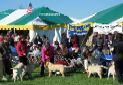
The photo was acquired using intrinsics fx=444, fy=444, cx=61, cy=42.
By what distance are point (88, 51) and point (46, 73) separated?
6.99ft

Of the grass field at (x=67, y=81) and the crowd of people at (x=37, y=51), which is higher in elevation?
the crowd of people at (x=37, y=51)

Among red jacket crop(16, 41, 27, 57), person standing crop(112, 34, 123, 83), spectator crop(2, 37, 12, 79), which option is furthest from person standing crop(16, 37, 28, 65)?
person standing crop(112, 34, 123, 83)

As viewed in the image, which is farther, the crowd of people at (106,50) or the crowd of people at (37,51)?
the crowd of people at (37,51)

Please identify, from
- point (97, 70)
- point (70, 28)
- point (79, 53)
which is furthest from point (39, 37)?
point (97, 70)

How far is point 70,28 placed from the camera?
25984 millimetres

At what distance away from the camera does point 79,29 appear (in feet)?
81.6

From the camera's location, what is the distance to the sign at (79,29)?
2405 centimetres

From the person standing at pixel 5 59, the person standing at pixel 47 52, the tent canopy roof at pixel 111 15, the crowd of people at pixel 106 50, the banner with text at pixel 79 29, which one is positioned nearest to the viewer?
the crowd of people at pixel 106 50

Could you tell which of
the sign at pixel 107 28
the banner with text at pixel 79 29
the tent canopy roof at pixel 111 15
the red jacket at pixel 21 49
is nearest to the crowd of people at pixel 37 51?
the red jacket at pixel 21 49

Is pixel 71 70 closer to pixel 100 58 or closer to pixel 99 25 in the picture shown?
pixel 100 58

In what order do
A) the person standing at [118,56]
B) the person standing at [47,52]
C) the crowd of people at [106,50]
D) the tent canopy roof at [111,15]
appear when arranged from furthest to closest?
the tent canopy roof at [111,15]
the person standing at [47,52]
the crowd of people at [106,50]
the person standing at [118,56]

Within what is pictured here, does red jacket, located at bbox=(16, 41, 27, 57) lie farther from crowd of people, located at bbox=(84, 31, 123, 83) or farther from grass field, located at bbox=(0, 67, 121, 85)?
crowd of people, located at bbox=(84, 31, 123, 83)

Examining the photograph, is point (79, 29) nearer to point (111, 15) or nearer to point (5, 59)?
point (111, 15)

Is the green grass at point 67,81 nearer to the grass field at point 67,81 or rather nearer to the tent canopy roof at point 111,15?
the grass field at point 67,81
